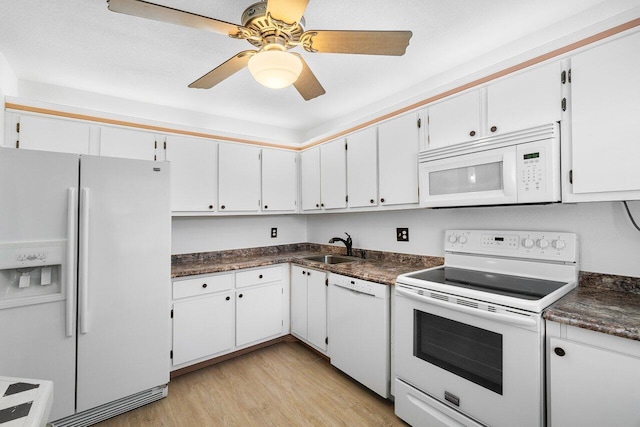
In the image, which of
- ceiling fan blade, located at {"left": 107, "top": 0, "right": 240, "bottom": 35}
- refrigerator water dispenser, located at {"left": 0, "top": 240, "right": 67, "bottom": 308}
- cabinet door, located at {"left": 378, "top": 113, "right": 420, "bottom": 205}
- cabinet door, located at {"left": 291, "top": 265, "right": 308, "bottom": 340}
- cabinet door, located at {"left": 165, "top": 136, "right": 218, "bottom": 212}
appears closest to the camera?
ceiling fan blade, located at {"left": 107, "top": 0, "right": 240, "bottom": 35}

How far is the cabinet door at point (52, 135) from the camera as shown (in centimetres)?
212

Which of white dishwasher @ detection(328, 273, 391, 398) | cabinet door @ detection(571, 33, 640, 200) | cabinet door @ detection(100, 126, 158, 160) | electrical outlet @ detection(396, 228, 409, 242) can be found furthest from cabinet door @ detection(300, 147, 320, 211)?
cabinet door @ detection(571, 33, 640, 200)

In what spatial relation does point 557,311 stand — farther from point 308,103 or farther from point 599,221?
point 308,103

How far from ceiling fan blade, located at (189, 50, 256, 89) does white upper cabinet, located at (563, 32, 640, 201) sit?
5.47 feet

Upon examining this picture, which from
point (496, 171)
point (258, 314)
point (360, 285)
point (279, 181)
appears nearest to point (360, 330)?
point (360, 285)

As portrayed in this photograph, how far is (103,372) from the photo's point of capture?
1910mm

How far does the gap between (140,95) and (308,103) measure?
1.57m

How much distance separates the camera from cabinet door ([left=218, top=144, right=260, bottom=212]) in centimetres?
295

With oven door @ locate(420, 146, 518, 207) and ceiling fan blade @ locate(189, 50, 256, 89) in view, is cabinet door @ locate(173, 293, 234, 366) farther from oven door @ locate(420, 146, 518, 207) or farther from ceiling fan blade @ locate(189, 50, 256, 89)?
oven door @ locate(420, 146, 518, 207)

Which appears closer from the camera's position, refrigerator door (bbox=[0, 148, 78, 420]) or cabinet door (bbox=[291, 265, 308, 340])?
refrigerator door (bbox=[0, 148, 78, 420])

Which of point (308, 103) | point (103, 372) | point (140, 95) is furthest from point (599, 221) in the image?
point (140, 95)

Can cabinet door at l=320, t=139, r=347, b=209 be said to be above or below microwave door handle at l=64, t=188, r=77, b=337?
above

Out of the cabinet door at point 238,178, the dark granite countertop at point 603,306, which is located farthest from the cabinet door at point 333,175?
the dark granite countertop at point 603,306

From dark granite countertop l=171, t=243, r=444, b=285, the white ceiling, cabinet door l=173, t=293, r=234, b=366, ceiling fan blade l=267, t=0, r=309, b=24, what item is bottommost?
cabinet door l=173, t=293, r=234, b=366
